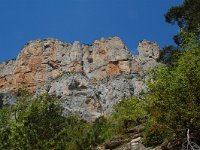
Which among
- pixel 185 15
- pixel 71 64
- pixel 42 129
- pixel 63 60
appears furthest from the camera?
pixel 63 60

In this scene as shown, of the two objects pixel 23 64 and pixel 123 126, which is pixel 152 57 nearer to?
pixel 23 64

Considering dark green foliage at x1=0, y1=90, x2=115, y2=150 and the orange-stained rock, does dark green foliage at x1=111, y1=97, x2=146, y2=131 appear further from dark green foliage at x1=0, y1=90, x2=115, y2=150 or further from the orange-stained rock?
the orange-stained rock

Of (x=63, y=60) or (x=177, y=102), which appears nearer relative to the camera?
(x=177, y=102)

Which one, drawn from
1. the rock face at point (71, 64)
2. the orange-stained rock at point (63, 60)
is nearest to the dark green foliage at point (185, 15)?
the rock face at point (71, 64)

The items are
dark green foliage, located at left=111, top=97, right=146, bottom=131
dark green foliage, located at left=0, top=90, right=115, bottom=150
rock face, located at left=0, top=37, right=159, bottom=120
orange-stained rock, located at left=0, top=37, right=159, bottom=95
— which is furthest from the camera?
orange-stained rock, located at left=0, top=37, right=159, bottom=95


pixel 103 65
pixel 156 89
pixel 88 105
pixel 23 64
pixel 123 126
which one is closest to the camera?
pixel 156 89

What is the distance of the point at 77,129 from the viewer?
2252cm

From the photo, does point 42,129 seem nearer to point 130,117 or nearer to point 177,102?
point 130,117

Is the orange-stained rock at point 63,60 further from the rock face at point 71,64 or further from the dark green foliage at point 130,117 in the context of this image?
the dark green foliage at point 130,117

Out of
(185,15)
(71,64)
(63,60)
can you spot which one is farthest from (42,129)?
(63,60)

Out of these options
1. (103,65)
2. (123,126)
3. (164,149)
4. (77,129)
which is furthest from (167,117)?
(103,65)

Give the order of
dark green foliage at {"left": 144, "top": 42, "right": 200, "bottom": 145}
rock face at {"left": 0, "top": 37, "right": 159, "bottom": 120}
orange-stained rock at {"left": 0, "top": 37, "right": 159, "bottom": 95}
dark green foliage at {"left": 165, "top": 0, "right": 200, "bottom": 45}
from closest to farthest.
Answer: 1. dark green foliage at {"left": 144, "top": 42, "right": 200, "bottom": 145}
2. dark green foliage at {"left": 165, "top": 0, "right": 200, "bottom": 45}
3. rock face at {"left": 0, "top": 37, "right": 159, "bottom": 120}
4. orange-stained rock at {"left": 0, "top": 37, "right": 159, "bottom": 95}

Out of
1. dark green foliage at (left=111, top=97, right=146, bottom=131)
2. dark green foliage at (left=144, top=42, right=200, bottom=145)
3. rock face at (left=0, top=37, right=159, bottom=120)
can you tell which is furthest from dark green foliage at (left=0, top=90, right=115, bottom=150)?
rock face at (left=0, top=37, right=159, bottom=120)

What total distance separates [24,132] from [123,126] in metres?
4.91
